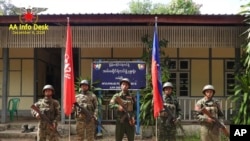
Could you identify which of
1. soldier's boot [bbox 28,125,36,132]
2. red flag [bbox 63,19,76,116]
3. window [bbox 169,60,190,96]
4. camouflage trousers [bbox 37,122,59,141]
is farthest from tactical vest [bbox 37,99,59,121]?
window [bbox 169,60,190,96]

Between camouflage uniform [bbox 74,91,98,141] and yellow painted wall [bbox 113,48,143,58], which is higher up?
yellow painted wall [bbox 113,48,143,58]

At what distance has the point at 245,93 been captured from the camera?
1146cm

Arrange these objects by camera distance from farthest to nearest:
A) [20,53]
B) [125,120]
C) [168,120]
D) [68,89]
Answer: [20,53] → [68,89] → [125,120] → [168,120]

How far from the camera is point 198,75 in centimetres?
1616

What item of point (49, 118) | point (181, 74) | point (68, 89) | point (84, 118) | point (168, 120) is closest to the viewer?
point (168, 120)

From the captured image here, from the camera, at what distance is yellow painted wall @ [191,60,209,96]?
1611cm

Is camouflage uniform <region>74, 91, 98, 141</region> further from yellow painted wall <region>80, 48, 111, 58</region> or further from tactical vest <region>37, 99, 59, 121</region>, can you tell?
yellow painted wall <region>80, 48, 111, 58</region>

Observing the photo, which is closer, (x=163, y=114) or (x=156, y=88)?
(x=163, y=114)

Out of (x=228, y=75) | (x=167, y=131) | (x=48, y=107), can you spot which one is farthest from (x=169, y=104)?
(x=228, y=75)

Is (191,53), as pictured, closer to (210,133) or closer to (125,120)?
(125,120)

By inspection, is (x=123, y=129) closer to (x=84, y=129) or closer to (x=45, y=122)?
(x=84, y=129)

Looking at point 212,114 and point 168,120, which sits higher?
point 212,114

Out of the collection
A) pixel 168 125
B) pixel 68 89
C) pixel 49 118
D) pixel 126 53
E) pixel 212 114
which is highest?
pixel 126 53

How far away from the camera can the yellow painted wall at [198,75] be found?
16109 millimetres
